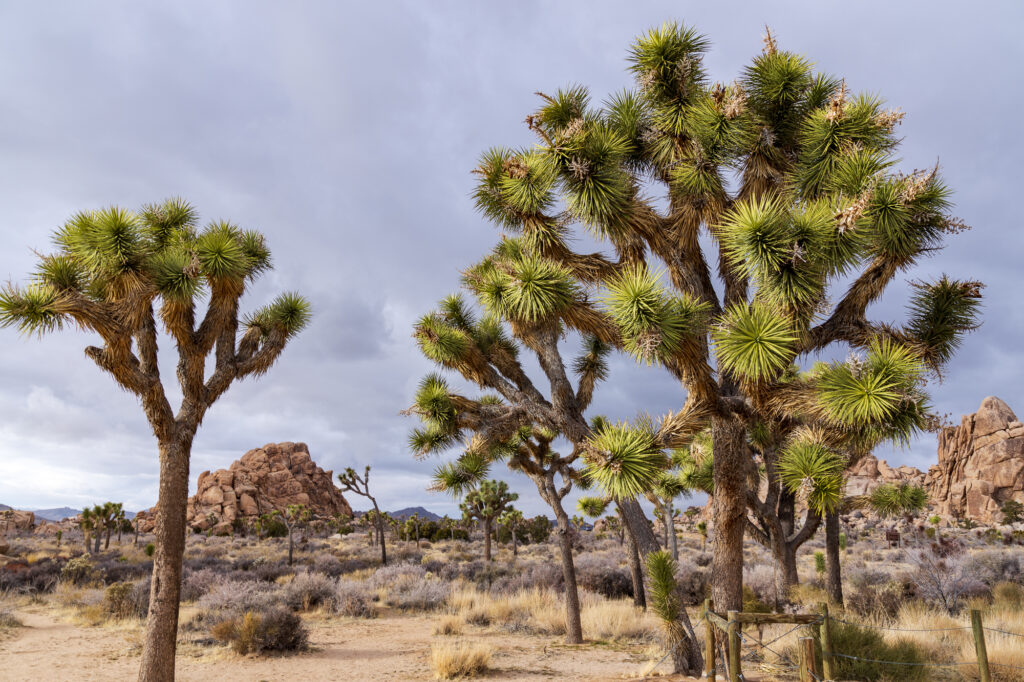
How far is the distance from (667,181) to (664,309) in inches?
118

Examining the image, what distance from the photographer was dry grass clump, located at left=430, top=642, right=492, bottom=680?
10234mm

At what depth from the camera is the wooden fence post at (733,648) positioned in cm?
693

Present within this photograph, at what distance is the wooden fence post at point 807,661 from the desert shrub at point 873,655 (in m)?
2.52

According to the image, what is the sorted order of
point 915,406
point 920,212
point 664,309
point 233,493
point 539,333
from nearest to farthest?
point 915,406 → point 664,309 → point 920,212 → point 539,333 → point 233,493

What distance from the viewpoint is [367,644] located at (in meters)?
13.5

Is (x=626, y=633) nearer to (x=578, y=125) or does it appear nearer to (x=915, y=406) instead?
(x=915, y=406)

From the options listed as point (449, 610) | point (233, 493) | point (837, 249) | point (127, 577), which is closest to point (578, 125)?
point (837, 249)

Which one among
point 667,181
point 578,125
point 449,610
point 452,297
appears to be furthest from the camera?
point 449,610

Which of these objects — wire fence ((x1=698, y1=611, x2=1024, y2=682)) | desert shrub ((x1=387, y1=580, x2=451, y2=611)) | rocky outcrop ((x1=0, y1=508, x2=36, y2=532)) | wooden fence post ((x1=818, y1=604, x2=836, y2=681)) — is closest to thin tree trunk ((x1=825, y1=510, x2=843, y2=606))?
wire fence ((x1=698, y1=611, x2=1024, y2=682))

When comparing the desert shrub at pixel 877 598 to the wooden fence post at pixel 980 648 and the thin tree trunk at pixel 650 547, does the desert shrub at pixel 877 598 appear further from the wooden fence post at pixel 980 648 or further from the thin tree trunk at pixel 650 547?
the thin tree trunk at pixel 650 547

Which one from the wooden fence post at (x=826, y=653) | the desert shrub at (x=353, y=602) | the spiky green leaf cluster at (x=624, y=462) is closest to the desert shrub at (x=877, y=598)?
the wooden fence post at (x=826, y=653)

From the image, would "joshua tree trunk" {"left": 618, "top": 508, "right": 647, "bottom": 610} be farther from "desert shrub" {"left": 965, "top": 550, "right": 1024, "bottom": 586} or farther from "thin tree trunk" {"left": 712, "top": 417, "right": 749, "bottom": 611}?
"desert shrub" {"left": 965, "top": 550, "right": 1024, "bottom": 586}

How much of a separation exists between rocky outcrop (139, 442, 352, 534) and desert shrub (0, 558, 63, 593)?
2678 centimetres

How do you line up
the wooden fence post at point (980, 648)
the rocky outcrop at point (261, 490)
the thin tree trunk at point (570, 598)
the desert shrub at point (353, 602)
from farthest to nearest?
the rocky outcrop at point (261, 490) < the desert shrub at point (353, 602) < the thin tree trunk at point (570, 598) < the wooden fence post at point (980, 648)
